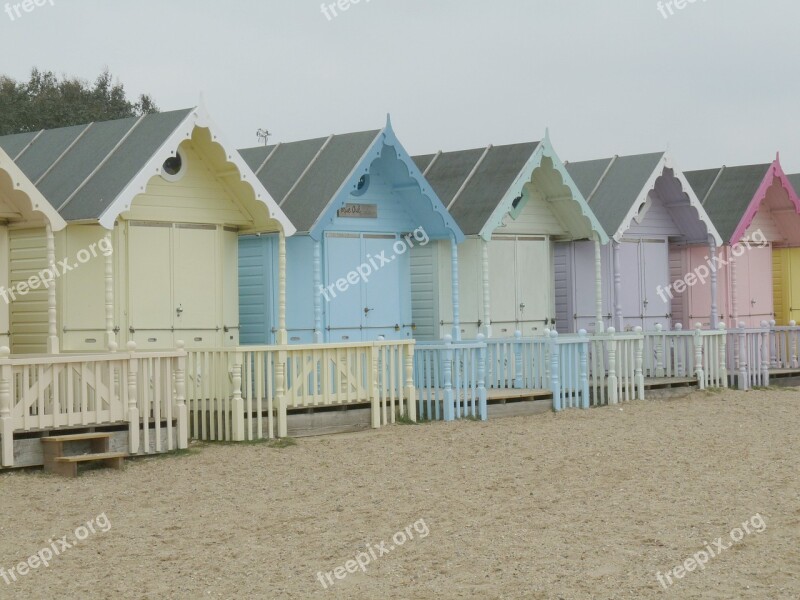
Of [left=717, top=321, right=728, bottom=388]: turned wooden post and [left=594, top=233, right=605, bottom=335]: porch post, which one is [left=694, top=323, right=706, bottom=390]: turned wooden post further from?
[left=594, top=233, right=605, bottom=335]: porch post

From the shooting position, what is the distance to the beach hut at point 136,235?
51.4 ft

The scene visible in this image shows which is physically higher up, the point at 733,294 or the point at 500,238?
the point at 500,238

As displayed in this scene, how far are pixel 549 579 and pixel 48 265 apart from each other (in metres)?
8.44

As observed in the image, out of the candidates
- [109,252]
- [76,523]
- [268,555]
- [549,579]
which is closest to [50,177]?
[109,252]

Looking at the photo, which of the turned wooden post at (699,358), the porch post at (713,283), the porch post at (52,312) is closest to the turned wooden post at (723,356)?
the turned wooden post at (699,358)

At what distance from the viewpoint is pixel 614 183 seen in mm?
23016

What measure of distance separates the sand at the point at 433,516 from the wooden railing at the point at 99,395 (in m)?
0.41

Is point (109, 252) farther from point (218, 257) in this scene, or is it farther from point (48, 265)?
point (218, 257)

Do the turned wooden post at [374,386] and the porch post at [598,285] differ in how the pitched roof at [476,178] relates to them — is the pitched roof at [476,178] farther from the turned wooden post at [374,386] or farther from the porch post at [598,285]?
the turned wooden post at [374,386]

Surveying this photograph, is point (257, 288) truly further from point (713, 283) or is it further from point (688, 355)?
point (713, 283)

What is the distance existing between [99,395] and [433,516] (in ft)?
14.6

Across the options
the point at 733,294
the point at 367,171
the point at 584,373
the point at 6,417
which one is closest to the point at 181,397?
the point at 6,417

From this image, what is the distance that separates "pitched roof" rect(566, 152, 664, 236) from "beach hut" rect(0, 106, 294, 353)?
23.6 ft

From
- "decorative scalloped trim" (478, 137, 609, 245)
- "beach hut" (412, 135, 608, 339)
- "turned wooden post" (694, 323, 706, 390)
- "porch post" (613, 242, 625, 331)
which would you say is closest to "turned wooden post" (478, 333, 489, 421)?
"beach hut" (412, 135, 608, 339)
